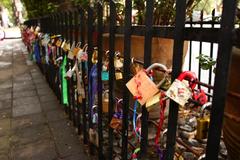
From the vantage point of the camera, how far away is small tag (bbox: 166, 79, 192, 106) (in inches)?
43.2

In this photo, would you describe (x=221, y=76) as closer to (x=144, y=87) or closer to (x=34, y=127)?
(x=144, y=87)

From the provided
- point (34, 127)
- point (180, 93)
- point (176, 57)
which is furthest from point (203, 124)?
point (34, 127)

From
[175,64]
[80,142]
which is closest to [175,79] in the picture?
[175,64]

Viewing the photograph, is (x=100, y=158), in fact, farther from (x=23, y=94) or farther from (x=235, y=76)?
(x=23, y=94)

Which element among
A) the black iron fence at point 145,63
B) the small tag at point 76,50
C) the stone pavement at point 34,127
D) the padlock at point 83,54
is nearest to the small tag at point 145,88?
the black iron fence at point 145,63

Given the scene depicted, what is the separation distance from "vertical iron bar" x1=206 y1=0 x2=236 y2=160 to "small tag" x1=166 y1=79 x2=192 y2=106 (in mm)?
117

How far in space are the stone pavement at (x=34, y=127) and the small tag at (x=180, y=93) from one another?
5.86 feet

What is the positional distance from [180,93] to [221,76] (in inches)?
7.3

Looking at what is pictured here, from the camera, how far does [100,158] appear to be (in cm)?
243

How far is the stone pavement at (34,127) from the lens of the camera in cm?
276

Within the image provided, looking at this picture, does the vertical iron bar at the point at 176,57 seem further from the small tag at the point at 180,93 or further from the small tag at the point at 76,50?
the small tag at the point at 76,50

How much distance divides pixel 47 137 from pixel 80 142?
17.6 inches

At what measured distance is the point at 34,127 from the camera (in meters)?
3.40

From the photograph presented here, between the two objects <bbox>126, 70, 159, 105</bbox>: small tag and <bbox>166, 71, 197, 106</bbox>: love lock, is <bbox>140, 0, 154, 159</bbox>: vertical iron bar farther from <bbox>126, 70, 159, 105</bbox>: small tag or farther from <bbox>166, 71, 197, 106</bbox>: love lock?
<bbox>166, 71, 197, 106</bbox>: love lock
